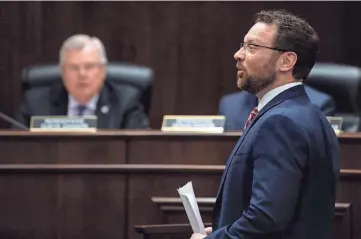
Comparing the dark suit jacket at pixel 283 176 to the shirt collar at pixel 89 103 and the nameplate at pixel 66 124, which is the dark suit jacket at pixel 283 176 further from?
the shirt collar at pixel 89 103

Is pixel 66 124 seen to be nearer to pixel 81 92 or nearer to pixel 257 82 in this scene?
pixel 81 92

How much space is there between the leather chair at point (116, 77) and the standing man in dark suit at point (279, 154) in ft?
9.04

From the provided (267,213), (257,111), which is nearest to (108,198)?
(257,111)

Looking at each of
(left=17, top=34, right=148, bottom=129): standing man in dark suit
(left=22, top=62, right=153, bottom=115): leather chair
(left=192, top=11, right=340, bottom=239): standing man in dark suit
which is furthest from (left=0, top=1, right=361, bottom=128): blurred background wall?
(left=192, top=11, right=340, bottom=239): standing man in dark suit

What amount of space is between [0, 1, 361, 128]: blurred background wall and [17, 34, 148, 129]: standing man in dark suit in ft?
2.46

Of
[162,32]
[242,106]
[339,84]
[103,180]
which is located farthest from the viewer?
[162,32]

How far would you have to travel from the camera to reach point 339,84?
516cm

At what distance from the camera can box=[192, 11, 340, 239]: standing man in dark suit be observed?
2059mm

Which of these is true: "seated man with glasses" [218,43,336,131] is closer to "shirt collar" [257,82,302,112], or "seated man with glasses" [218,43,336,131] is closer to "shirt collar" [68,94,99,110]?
"shirt collar" [68,94,99,110]

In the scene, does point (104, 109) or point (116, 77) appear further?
point (116, 77)

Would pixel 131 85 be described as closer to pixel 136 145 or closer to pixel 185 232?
pixel 136 145

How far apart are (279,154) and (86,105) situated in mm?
2985

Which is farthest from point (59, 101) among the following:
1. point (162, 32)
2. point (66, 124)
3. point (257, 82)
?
point (257, 82)

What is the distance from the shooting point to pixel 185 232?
2.77 metres
